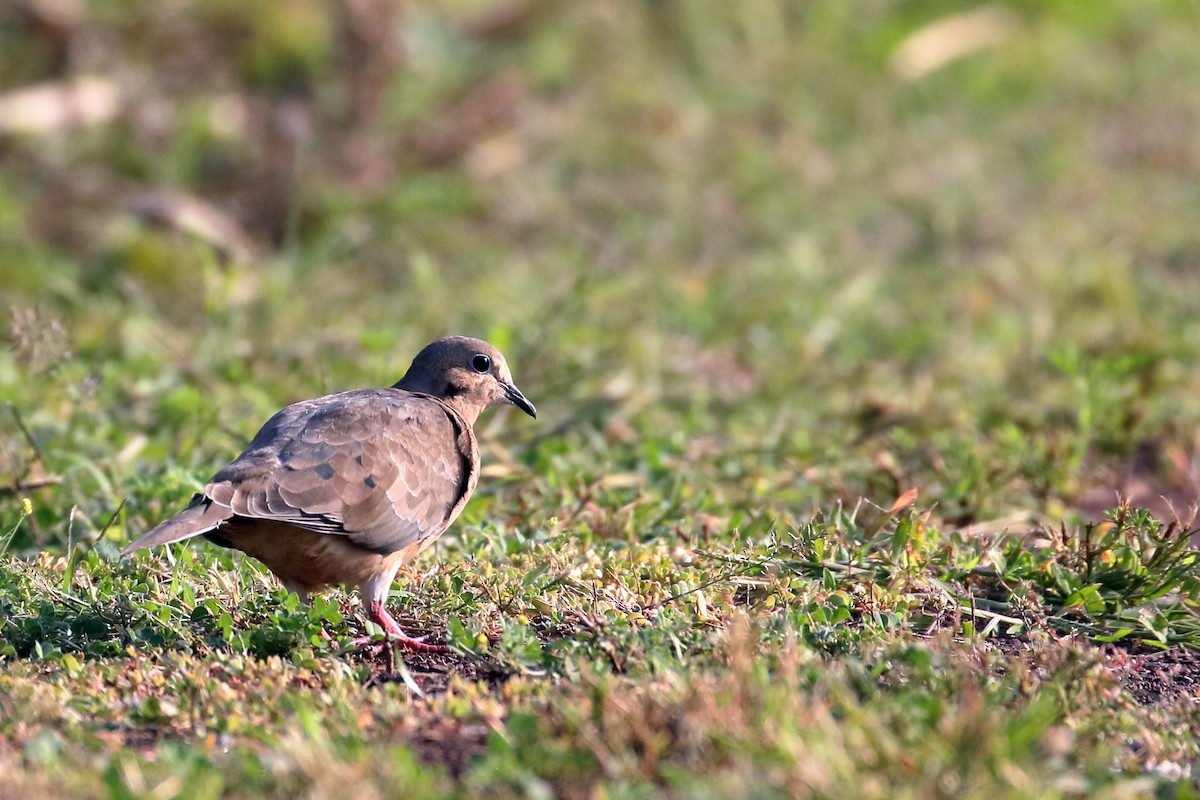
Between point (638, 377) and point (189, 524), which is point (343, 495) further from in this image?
point (638, 377)

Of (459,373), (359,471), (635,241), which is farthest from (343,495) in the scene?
(635,241)

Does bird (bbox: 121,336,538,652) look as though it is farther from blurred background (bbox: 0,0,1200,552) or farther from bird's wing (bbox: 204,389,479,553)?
blurred background (bbox: 0,0,1200,552)

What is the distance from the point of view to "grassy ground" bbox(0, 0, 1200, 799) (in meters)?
3.79

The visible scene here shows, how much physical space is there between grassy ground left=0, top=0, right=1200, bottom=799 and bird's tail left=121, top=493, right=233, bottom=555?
12.5 inches

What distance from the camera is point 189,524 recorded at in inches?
173

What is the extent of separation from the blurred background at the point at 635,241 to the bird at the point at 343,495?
668 mm

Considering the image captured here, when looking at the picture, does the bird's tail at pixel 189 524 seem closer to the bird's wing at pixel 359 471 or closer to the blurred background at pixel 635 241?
the bird's wing at pixel 359 471

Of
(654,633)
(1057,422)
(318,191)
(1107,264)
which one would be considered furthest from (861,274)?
(654,633)

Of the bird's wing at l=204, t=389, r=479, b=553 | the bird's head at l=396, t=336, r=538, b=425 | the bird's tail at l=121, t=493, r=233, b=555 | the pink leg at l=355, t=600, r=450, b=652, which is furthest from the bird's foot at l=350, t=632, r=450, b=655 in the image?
the bird's head at l=396, t=336, r=538, b=425

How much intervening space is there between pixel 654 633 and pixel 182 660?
1.23 metres

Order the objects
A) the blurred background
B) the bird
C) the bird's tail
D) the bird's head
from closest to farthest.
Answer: the bird's tail < the bird < the bird's head < the blurred background

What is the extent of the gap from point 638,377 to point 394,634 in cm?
361

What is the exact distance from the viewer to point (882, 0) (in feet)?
45.0

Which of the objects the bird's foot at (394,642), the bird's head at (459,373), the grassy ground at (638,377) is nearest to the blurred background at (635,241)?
the grassy ground at (638,377)
